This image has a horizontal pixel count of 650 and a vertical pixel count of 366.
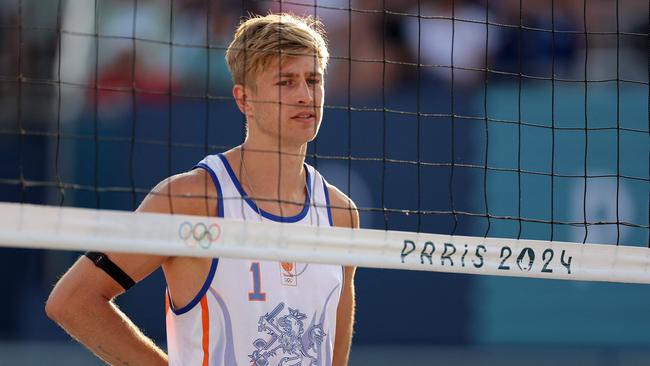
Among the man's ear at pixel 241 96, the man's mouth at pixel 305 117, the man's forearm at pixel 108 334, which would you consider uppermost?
the man's ear at pixel 241 96

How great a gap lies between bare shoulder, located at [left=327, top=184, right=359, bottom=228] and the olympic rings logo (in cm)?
79

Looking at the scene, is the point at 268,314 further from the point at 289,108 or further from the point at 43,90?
the point at 43,90

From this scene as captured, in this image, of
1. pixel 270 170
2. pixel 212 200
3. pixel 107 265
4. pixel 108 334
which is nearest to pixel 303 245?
pixel 212 200

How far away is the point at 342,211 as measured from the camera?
4961 mm

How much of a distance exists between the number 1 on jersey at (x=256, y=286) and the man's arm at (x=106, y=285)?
0.90ft

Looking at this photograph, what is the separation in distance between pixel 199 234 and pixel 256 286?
413 mm

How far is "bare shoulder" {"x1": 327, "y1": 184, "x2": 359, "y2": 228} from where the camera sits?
194 inches

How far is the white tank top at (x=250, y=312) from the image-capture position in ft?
14.7

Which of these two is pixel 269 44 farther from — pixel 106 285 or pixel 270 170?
pixel 106 285

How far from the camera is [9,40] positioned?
33.5ft

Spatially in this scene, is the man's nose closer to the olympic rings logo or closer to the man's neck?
the man's neck

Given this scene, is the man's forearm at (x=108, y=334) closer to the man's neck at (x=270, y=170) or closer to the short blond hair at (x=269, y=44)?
the man's neck at (x=270, y=170)

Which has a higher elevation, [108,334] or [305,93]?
[305,93]

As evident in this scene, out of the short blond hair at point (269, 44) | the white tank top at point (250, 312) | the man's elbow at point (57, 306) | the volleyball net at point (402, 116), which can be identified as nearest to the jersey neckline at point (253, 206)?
the white tank top at point (250, 312)
